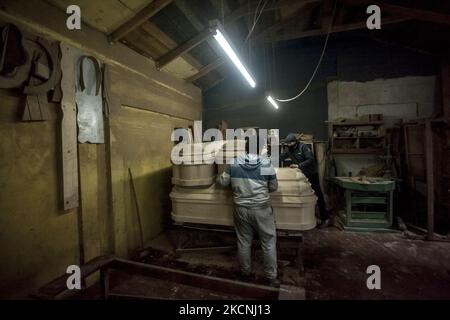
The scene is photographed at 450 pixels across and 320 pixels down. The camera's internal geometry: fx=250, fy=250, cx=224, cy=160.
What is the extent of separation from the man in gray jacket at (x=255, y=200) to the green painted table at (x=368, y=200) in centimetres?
291

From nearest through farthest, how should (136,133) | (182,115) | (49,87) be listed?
(49,87) < (136,133) < (182,115)

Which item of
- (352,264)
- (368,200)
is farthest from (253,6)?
(352,264)

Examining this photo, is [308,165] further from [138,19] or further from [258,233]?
[138,19]

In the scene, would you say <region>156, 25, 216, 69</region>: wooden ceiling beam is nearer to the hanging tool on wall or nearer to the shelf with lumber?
the hanging tool on wall

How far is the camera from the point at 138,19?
3885 millimetres

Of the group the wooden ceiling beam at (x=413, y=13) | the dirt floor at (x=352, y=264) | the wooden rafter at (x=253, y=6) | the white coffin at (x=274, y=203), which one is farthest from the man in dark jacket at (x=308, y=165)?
the wooden ceiling beam at (x=413, y=13)

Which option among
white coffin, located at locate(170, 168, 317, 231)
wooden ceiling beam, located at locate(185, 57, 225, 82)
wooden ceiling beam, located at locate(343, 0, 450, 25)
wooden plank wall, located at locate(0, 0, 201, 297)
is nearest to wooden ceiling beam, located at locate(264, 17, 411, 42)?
wooden ceiling beam, located at locate(343, 0, 450, 25)

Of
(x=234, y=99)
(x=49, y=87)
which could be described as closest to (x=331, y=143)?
(x=234, y=99)

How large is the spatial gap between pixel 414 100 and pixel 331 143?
242 centimetres

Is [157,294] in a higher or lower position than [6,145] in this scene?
lower

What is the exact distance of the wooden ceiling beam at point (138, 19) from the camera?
3795 millimetres

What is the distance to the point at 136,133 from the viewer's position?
4699mm

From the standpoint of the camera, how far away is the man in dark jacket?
234 inches

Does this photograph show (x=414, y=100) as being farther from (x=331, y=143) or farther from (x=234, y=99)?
(x=234, y=99)
